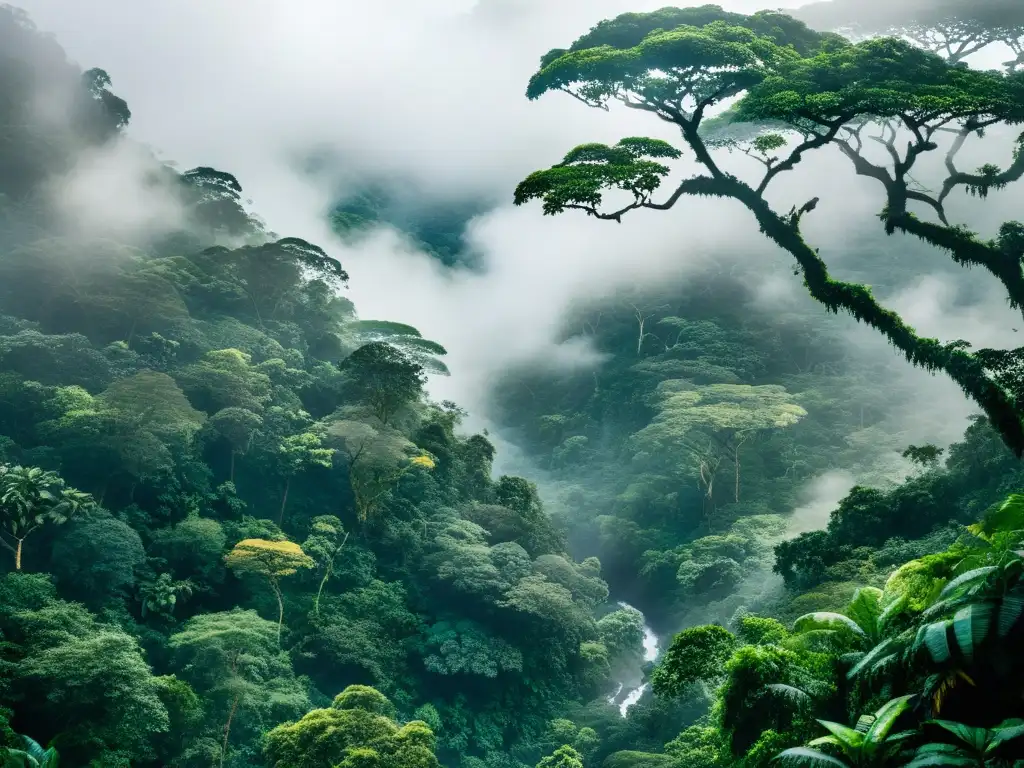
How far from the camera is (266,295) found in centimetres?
4656

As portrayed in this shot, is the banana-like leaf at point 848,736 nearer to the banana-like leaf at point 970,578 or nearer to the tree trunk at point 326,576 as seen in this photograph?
the banana-like leaf at point 970,578

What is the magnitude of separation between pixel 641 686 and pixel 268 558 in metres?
18.0

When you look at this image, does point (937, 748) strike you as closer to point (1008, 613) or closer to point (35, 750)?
point (1008, 613)

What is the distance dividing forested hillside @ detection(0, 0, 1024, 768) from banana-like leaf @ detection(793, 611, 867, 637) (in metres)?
0.05

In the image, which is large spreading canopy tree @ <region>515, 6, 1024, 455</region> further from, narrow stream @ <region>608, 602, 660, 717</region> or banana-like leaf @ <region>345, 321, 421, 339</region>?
banana-like leaf @ <region>345, 321, 421, 339</region>

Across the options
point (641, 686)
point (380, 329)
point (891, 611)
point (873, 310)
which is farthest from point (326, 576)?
point (891, 611)

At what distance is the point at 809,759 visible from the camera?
9.69 metres

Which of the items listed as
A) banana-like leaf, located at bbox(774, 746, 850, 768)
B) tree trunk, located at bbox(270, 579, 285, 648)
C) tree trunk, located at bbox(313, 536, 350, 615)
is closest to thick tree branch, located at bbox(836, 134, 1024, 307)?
banana-like leaf, located at bbox(774, 746, 850, 768)

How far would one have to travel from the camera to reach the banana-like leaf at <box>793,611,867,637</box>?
41.5 ft

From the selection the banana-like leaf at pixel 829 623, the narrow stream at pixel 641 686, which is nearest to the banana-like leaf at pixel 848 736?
the banana-like leaf at pixel 829 623

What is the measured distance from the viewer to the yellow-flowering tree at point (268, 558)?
27.1 m

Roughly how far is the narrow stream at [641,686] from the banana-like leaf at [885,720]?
81.2 feet

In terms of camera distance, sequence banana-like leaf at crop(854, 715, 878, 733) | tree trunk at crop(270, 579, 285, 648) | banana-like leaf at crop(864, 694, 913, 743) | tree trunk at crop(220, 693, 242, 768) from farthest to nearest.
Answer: tree trunk at crop(270, 579, 285, 648), tree trunk at crop(220, 693, 242, 768), banana-like leaf at crop(854, 715, 878, 733), banana-like leaf at crop(864, 694, 913, 743)

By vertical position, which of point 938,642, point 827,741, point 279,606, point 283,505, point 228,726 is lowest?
point 827,741
